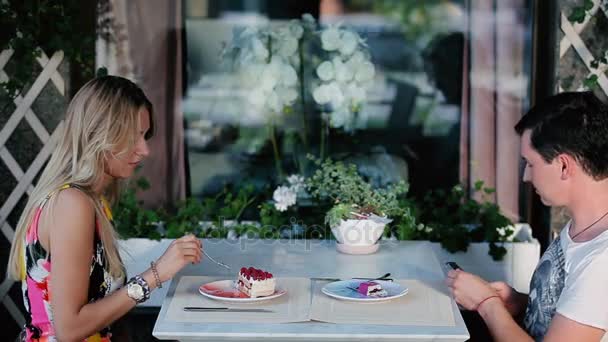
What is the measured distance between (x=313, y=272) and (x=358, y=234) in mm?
254

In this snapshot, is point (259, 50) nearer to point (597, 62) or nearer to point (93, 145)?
point (597, 62)

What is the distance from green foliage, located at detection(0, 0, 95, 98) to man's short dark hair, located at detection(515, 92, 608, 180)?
1.99m

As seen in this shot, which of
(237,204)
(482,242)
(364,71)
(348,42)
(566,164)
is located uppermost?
(348,42)

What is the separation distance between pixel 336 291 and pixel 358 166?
163 centimetres

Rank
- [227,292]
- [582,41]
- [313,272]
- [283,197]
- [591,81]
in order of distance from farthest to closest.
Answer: [582,41]
[591,81]
[283,197]
[313,272]
[227,292]

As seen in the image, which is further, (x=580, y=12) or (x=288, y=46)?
(x=288, y=46)

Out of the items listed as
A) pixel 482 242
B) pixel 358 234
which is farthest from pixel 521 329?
pixel 482 242

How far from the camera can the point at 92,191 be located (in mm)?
1947

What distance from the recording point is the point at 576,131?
69.6 inches

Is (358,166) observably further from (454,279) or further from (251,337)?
(251,337)

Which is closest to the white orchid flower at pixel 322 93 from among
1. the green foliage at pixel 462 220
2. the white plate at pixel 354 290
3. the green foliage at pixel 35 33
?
the green foliage at pixel 462 220

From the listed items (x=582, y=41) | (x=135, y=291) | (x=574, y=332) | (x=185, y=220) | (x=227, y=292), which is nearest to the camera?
(x=574, y=332)

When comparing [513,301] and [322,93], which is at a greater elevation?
[322,93]

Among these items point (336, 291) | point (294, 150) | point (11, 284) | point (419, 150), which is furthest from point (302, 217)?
point (336, 291)
